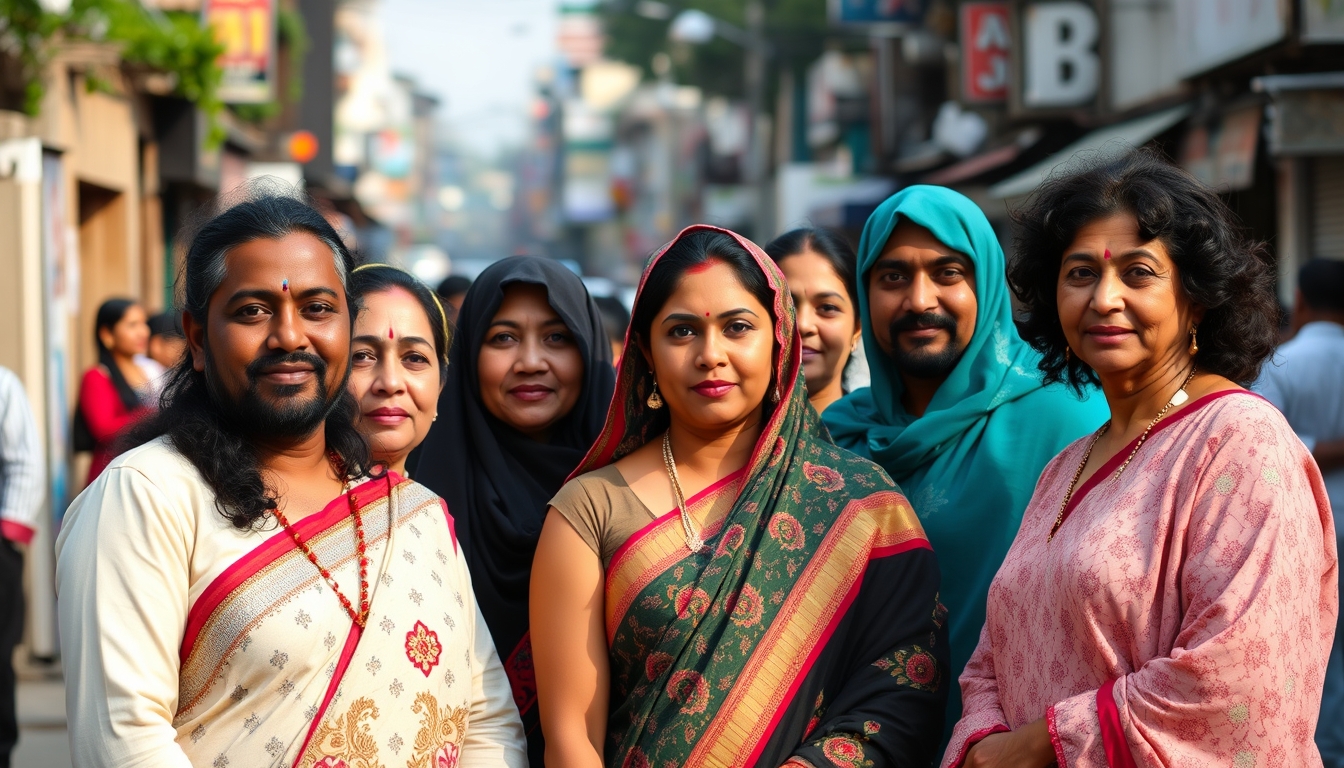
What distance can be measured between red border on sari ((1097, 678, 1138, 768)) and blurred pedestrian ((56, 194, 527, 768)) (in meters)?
1.07

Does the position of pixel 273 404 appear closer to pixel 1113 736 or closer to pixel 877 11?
pixel 1113 736

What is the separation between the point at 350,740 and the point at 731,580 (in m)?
0.75

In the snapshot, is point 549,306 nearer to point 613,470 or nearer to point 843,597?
point 613,470

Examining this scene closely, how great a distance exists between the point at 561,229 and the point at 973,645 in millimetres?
80169

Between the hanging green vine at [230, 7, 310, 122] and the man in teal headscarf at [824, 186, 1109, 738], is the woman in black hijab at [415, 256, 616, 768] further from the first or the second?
the hanging green vine at [230, 7, 310, 122]

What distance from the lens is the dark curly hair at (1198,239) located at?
7.94 feet

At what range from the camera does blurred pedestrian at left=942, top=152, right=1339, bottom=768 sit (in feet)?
7.13

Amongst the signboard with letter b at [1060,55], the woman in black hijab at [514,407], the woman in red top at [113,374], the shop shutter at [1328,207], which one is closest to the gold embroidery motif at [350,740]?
the woman in black hijab at [514,407]

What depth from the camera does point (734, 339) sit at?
2.70 meters

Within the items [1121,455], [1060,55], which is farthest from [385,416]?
[1060,55]

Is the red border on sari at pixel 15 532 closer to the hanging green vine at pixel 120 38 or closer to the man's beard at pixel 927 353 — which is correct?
the hanging green vine at pixel 120 38

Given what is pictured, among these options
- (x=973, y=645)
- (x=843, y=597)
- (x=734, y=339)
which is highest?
(x=734, y=339)

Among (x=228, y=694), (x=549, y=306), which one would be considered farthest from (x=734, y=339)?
(x=228, y=694)

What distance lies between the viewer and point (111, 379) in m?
7.26
